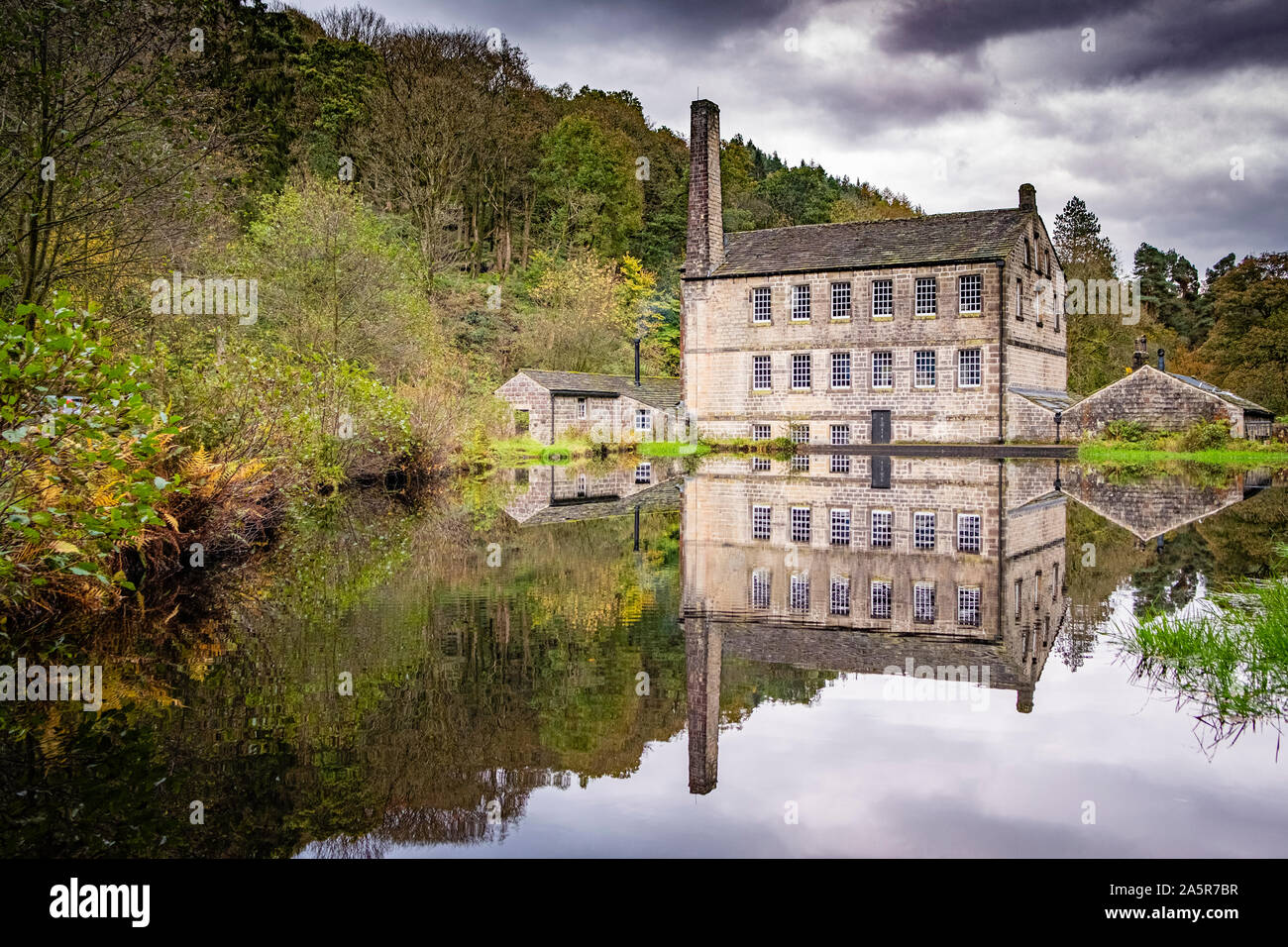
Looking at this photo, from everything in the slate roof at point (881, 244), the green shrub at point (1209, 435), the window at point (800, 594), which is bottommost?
the window at point (800, 594)

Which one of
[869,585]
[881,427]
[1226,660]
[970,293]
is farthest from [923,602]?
[970,293]

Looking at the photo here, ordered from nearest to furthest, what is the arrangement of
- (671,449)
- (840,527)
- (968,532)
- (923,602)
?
(923,602) < (968,532) < (840,527) < (671,449)

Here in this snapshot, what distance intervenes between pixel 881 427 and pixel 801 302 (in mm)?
6256

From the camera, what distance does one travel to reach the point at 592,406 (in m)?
43.2

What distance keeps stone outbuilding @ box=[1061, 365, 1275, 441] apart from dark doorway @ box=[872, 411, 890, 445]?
21.7 feet

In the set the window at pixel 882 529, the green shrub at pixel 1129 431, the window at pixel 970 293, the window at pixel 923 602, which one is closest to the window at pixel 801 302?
the window at pixel 970 293

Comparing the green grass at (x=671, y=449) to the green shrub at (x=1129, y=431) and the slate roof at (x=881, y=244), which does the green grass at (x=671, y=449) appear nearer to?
the slate roof at (x=881, y=244)

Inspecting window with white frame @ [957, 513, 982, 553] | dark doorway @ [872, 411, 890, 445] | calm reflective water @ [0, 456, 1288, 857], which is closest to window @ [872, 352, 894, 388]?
dark doorway @ [872, 411, 890, 445]

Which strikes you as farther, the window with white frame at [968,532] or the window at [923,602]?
the window with white frame at [968,532]

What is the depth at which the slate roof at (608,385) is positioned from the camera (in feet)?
133

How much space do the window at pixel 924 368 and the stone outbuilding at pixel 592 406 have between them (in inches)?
398

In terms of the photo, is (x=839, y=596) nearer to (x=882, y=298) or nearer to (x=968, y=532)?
(x=968, y=532)
